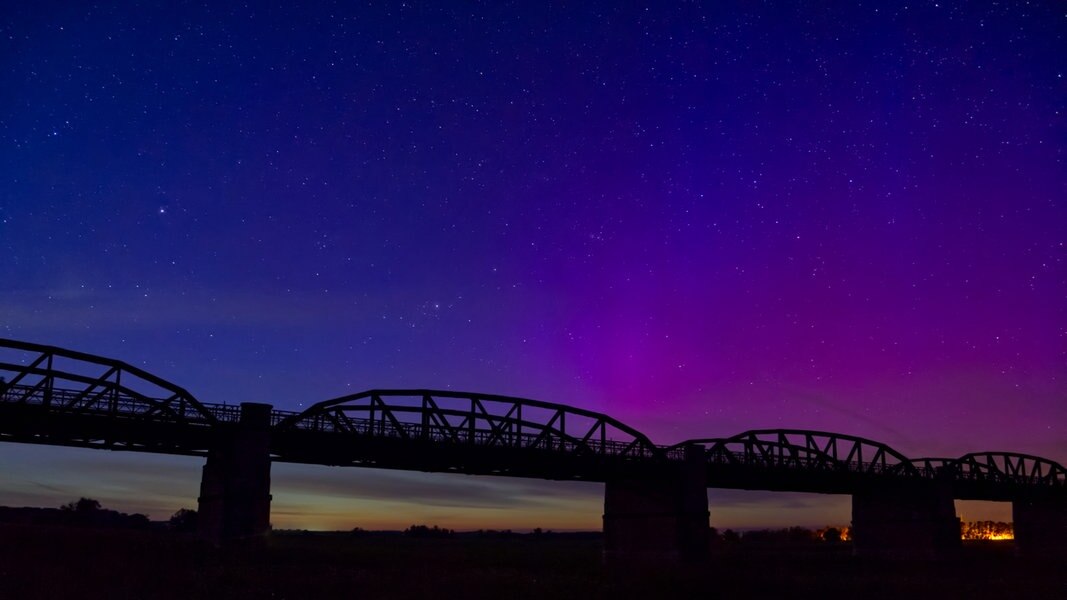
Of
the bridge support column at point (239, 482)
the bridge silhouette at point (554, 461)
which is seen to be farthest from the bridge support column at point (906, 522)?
the bridge support column at point (239, 482)

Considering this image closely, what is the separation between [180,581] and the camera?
4200 cm

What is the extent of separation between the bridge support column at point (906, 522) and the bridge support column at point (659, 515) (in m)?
31.1

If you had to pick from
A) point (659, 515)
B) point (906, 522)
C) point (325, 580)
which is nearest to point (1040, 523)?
point (906, 522)

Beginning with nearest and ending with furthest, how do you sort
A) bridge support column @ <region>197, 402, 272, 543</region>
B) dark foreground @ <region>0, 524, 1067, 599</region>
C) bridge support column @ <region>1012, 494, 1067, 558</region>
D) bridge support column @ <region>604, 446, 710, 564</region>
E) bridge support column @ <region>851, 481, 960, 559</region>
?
dark foreground @ <region>0, 524, 1067, 599</region> → bridge support column @ <region>197, 402, 272, 543</region> → bridge support column @ <region>604, 446, 710, 564</region> → bridge support column @ <region>851, 481, 960, 559</region> → bridge support column @ <region>1012, 494, 1067, 558</region>

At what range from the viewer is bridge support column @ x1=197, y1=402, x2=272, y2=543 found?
5359cm

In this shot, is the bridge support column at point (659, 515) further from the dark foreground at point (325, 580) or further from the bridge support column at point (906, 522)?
the bridge support column at point (906, 522)

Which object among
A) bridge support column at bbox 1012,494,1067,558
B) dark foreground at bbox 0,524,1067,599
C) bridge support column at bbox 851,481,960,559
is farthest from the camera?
bridge support column at bbox 1012,494,1067,558

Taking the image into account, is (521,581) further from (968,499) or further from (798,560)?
(968,499)

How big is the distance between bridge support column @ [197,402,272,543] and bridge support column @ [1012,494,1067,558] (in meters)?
98.4

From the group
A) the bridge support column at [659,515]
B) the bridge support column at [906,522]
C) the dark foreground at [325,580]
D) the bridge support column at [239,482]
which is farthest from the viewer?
the bridge support column at [906,522]

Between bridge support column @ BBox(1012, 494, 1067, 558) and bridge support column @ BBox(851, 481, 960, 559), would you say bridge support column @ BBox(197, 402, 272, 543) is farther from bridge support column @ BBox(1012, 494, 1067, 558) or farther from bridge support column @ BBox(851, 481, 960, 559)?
bridge support column @ BBox(1012, 494, 1067, 558)

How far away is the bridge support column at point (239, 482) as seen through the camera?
53.6 meters

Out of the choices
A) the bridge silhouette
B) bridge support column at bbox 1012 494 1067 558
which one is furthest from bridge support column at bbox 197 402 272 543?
bridge support column at bbox 1012 494 1067 558

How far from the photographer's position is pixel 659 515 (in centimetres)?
7775
